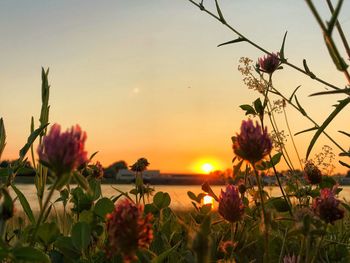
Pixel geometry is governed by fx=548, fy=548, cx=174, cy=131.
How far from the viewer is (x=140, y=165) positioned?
3.38 meters

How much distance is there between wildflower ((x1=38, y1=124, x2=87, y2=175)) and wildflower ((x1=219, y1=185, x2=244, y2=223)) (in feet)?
1.93

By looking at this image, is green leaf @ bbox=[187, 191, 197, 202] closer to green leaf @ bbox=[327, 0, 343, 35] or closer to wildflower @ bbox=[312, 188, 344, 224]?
wildflower @ bbox=[312, 188, 344, 224]

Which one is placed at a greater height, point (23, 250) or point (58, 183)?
point (58, 183)

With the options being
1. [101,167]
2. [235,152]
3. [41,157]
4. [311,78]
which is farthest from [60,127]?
[101,167]

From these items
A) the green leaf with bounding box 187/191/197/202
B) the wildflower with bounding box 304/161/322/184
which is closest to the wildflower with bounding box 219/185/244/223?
the wildflower with bounding box 304/161/322/184

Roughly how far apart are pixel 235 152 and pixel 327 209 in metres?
0.35

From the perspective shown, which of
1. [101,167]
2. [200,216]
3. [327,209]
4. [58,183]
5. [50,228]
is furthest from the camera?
[101,167]

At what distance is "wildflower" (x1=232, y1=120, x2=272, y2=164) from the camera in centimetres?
117

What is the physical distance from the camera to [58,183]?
3.18 feet

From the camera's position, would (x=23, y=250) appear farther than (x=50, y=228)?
No

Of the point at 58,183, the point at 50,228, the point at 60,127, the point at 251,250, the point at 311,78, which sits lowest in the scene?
the point at 251,250

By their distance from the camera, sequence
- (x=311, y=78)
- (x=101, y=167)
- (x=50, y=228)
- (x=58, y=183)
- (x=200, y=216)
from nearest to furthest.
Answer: (x=58, y=183)
(x=50, y=228)
(x=311, y=78)
(x=200, y=216)
(x=101, y=167)

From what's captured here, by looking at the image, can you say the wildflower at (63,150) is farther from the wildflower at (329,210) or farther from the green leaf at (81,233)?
the wildflower at (329,210)

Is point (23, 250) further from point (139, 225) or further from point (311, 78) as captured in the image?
point (311, 78)
